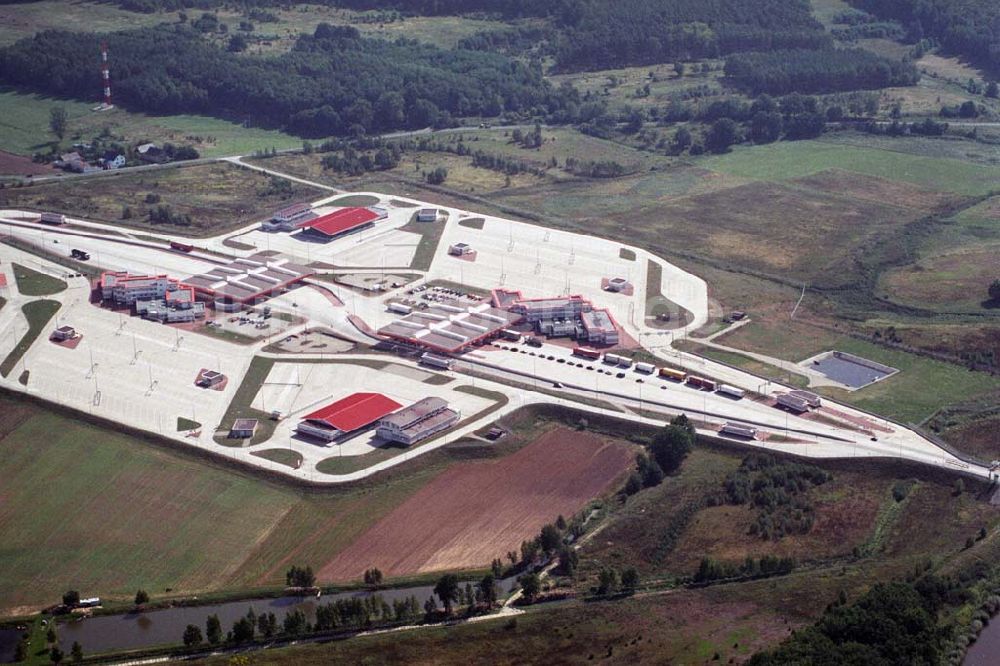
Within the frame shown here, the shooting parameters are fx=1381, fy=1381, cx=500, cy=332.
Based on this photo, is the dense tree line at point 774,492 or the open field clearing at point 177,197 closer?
the dense tree line at point 774,492

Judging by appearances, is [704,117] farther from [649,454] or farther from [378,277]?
[649,454]

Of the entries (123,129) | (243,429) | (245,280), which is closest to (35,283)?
(245,280)

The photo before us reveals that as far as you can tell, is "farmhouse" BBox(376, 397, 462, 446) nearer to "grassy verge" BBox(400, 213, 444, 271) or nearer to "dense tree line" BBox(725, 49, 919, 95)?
"grassy verge" BBox(400, 213, 444, 271)

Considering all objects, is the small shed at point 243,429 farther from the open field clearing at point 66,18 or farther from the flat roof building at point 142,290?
the open field clearing at point 66,18

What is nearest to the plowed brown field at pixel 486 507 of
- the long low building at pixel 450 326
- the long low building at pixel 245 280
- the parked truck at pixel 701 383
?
the parked truck at pixel 701 383

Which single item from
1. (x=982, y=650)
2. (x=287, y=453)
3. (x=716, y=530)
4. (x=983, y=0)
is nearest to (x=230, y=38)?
(x=983, y=0)
